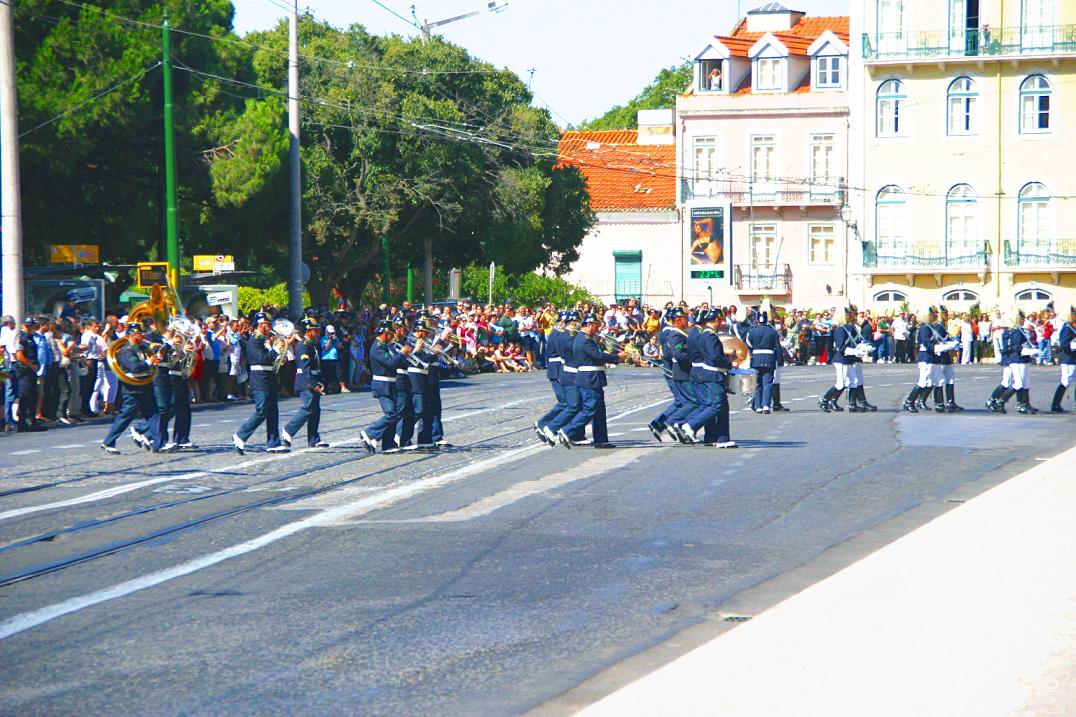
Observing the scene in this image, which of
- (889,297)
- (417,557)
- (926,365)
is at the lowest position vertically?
(417,557)

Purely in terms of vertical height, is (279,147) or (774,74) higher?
(774,74)

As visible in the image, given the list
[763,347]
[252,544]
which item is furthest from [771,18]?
[252,544]

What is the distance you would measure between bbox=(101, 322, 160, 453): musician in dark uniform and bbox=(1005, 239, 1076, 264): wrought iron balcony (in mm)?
41480

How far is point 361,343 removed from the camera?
1277 inches

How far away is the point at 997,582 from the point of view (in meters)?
9.69

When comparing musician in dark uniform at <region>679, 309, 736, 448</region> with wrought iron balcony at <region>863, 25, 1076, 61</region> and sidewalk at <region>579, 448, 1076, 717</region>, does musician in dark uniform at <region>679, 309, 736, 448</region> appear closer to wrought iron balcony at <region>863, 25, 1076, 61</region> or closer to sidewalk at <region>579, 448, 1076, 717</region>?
sidewalk at <region>579, 448, 1076, 717</region>

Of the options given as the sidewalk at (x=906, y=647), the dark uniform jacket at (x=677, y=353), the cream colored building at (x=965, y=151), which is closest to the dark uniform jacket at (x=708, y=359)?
the dark uniform jacket at (x=677, y=353)

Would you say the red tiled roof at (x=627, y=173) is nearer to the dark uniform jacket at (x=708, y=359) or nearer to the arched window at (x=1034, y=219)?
the arched window at (x=1034, y=219)

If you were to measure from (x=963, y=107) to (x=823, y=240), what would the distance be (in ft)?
24.9

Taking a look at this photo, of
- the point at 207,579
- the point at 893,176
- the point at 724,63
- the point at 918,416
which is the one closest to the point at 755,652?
the point at 207,579

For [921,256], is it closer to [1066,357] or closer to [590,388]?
[1066,357]

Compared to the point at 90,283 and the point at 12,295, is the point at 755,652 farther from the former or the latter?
the point at 90,283

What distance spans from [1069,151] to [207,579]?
4890 centimetres

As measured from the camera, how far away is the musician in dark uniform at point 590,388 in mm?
18859
